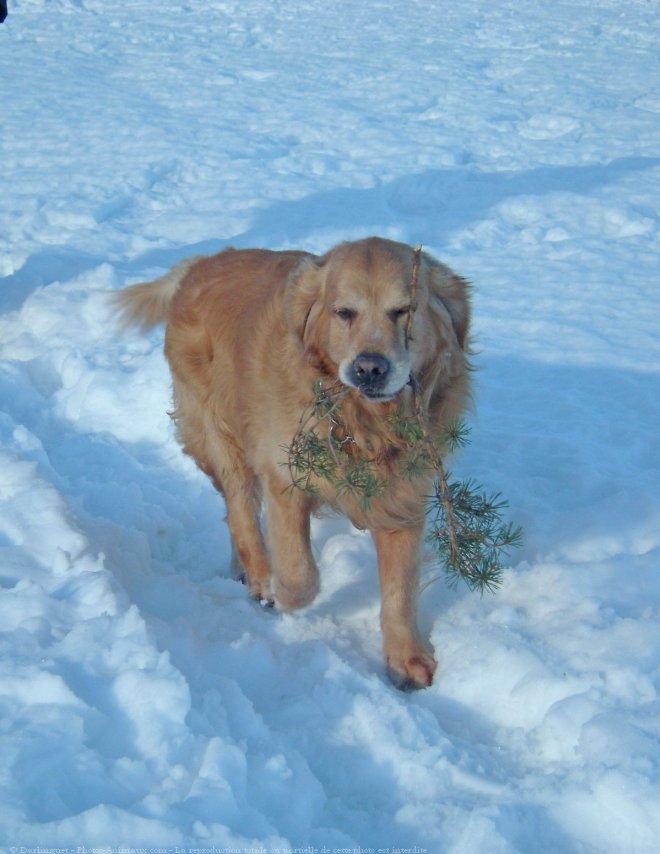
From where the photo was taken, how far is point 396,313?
2.78 metres

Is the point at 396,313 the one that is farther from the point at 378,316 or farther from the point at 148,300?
the point at 148,300

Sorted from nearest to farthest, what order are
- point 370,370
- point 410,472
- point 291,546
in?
point 370,370, point 410,472, point 291,546

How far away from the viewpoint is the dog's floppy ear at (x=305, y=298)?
9.62 ft

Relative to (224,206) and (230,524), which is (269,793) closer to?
(230,524)

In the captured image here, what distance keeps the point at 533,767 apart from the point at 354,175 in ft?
23.8

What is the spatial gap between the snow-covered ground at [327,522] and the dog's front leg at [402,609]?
10cm

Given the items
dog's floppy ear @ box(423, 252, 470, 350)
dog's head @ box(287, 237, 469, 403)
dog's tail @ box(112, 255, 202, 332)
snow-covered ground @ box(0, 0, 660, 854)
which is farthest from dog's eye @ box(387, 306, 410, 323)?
dog's tail @ box(112, 255, 202, 332)

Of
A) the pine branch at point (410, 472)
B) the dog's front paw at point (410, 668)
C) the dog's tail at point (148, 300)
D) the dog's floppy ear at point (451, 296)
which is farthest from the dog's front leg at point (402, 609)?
the dog's tail at point (148, 300)

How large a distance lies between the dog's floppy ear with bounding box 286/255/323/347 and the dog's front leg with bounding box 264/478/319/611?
1.73ft

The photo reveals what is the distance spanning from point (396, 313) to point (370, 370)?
265mm

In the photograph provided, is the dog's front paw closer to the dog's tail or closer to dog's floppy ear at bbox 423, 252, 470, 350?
dog's floppy ear at bbox 423, 252, 470, 350

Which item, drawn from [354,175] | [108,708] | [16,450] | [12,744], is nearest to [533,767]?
[108,708]

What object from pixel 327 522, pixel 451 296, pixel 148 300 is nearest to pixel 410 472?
pixel 451 296

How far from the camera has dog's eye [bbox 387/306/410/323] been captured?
277cm
